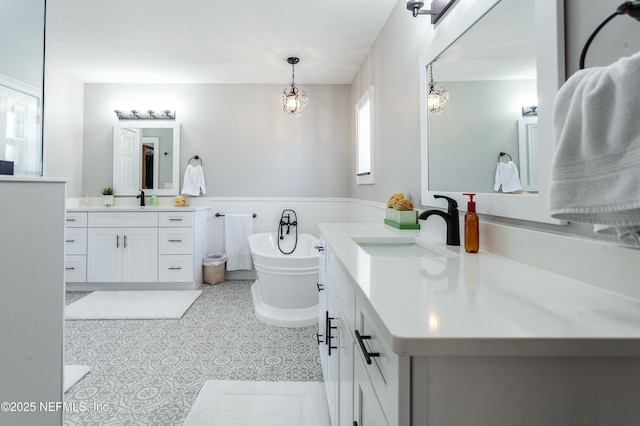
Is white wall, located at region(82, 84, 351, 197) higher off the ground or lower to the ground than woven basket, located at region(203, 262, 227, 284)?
higher

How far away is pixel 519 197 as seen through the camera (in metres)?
0.98

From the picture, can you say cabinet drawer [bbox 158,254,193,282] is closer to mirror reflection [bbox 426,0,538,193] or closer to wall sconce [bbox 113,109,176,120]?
wall sconce [bbox 113,109,176,120]

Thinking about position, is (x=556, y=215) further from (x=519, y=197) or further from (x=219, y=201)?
(x=219, y=201)

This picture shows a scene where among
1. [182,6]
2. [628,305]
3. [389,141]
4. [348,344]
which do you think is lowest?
[348,344]

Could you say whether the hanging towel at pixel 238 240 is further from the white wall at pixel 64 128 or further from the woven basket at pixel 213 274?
the white wall at pixel 64 128

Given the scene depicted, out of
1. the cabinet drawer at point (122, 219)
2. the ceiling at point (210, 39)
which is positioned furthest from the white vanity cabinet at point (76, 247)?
the ceiling at point (210, 39)

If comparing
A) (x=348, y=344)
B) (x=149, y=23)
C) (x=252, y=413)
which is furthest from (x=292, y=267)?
(x=149, y=23)

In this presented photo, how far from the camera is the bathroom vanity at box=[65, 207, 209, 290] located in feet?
10.9

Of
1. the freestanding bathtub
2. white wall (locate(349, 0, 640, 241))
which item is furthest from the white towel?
the freestanding bathtub

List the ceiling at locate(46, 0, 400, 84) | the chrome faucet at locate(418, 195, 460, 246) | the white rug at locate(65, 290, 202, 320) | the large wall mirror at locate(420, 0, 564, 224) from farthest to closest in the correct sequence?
the white rug at locate(65, 290, 202, 320), the ceiling at locate(46, 0, 400, 84), the chrome faucet at locate(418, 195, 460, 246), the large wall mirror at locate(420, 0, 564, 224)

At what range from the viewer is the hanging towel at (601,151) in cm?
48

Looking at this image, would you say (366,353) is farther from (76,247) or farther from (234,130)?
(76,247)

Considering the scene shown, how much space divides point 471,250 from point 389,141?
1404 millimetres

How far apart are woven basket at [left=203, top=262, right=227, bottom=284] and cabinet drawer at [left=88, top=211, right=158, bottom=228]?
0.80m
